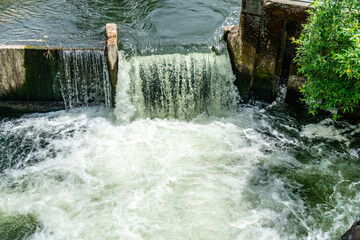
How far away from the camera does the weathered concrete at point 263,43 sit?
866 cm

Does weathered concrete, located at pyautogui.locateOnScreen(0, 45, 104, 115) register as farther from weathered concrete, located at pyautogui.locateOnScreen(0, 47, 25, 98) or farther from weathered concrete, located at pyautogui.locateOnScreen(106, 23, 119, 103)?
weathered concrete, located at pyautogui.locateOnScreen(106, 23, 119, 103)

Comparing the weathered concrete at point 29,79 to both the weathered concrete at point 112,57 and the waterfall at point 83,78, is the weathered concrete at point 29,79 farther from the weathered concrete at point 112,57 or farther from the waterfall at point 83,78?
the weathered concrete at point 112,57

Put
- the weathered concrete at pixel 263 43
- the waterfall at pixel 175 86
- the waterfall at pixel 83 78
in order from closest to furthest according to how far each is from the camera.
Answer: the weathered concrete at pixel 263 43, the waterfall at pixel 83 78, the waterfall at pixel 175 86

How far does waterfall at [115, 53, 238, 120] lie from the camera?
31.2 feet

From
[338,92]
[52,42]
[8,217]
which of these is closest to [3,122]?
[52,42]

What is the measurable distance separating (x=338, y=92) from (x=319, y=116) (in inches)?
140

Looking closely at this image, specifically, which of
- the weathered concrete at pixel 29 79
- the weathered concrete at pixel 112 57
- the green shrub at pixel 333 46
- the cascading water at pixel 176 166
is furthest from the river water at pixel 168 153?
the green shrub at pixel 333 46

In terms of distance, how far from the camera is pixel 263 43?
9234mm

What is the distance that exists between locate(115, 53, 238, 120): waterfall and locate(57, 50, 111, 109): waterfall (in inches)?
18.9

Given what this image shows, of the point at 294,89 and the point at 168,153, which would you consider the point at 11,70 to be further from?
the point at 294,89

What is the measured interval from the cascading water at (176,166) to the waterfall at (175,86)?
0.03 m

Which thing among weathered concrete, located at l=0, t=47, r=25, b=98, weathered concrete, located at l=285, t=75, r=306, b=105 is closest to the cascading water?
weathered concrete, located at l=285, t=75, r=306, b=105

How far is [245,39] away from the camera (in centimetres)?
939

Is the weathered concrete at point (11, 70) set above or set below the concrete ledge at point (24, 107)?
above
